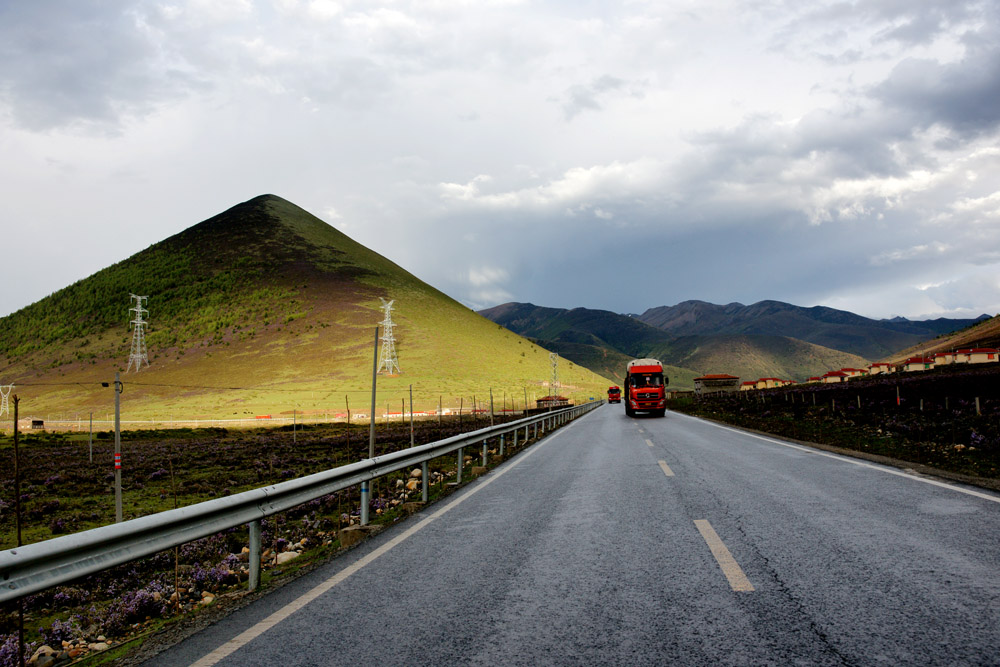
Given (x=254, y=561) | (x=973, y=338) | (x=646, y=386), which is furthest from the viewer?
(x=973, y=338)

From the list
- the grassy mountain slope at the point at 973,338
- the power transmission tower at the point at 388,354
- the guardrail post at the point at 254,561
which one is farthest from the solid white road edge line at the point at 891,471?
the grassy mountain slope at the point at 973,338

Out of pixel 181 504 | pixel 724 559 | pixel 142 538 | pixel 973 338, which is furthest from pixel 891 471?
pixel 973 338

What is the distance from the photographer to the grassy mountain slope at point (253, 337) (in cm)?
7838

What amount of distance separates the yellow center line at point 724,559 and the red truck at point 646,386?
31.7 m

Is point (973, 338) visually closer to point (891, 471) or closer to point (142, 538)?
point (891, 471)

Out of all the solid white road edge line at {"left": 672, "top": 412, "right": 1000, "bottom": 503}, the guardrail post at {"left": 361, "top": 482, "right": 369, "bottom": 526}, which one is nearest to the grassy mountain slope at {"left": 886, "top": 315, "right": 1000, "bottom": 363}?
the solid white road edge line at {"left": 672, "top": 412, "right": 1000, "bottom": 503}

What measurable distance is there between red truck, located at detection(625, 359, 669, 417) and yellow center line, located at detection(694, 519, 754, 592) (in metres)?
31.7

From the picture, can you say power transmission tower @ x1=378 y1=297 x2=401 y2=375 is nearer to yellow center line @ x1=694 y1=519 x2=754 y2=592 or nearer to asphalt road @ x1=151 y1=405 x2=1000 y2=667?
asphalt road @ x1=151 y1=405 x2=1000 y2=667

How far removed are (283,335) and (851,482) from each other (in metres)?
98.0

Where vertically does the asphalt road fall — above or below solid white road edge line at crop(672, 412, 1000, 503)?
above

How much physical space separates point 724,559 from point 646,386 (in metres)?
33.7

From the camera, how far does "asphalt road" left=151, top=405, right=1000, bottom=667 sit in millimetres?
3666

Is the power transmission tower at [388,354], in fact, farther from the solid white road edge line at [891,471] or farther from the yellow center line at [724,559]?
the yellow center line at [724,559]

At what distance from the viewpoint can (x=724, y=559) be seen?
5.52 metres
